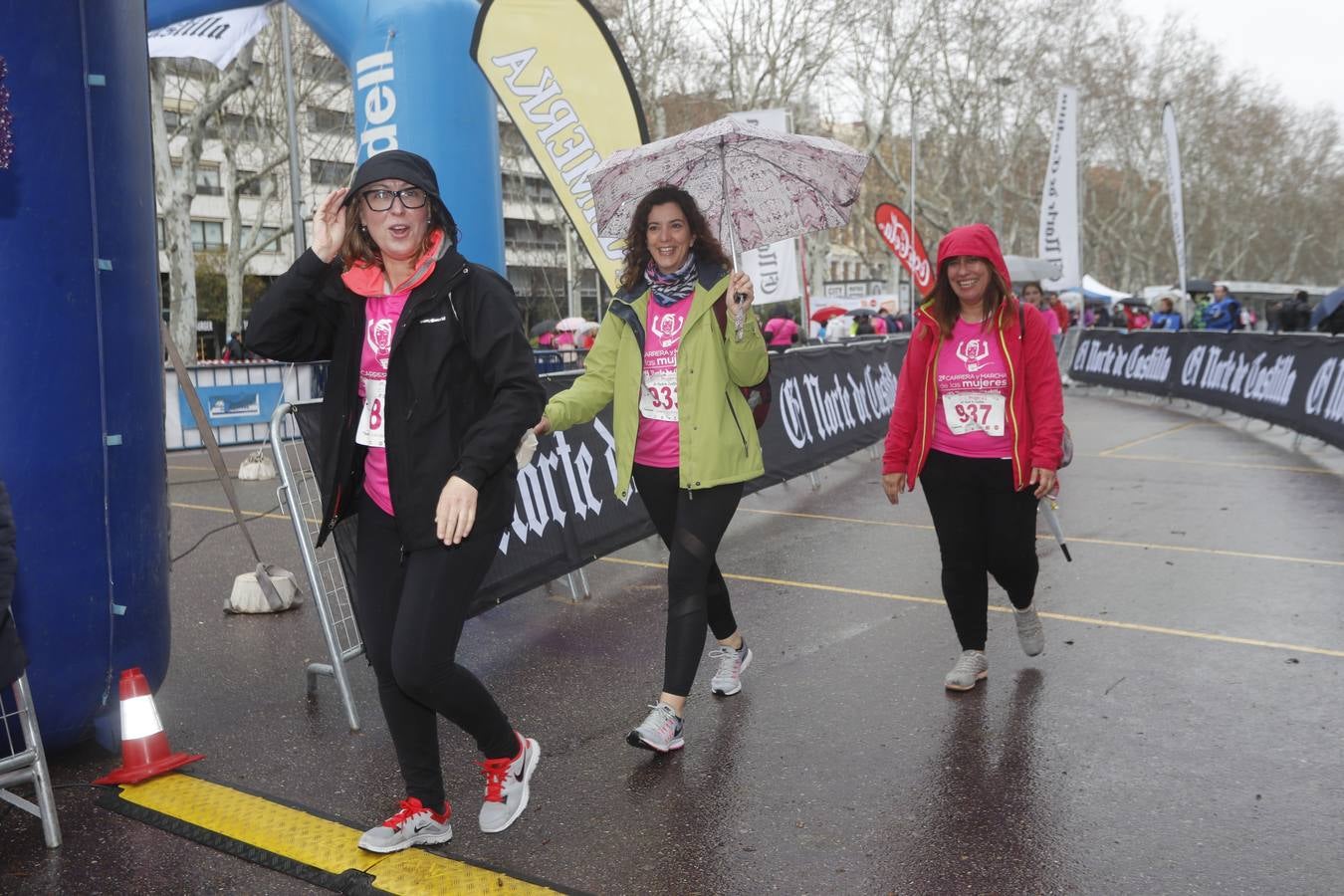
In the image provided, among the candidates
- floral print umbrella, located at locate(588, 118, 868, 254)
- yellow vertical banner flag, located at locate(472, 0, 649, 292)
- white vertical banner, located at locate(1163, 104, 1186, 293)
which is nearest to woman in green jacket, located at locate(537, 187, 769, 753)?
floral print umbrella, located at locate(588, 118, 868, 254)

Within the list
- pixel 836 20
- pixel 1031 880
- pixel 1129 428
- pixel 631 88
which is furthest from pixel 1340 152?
pixel 1031 880

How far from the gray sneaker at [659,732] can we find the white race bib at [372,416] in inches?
58.6

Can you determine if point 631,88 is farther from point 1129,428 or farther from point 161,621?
point 1129,428

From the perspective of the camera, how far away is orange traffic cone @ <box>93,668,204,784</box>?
13.3 feet

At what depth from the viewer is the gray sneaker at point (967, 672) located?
4824 mm

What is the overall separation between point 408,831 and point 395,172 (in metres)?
1.85

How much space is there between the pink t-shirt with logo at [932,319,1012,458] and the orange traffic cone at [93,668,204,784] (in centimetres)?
306

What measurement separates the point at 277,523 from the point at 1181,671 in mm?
6962

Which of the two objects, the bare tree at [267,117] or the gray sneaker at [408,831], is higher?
the bare tree at [267,117]

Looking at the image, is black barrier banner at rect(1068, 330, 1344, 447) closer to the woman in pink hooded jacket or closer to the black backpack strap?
the woman in pink hooded jacket

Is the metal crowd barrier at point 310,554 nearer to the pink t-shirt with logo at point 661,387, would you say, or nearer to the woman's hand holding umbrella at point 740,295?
the pink t-shirt with logo at point 661,387

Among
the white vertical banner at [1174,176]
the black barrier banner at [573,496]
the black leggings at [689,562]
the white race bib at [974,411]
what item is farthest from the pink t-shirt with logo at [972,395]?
the white vertical banner at [1174,176]

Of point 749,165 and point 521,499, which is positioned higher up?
point 749,165

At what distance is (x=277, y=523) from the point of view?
31.3ft
